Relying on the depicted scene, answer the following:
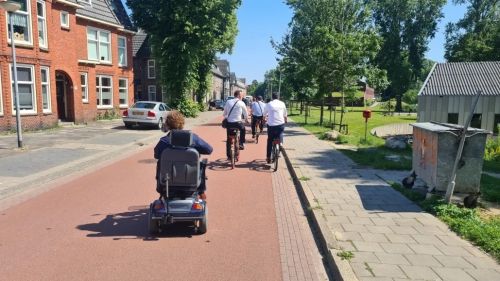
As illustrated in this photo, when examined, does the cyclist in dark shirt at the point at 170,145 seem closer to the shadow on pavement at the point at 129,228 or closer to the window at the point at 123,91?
the shadow on pavement at the point at 129,228

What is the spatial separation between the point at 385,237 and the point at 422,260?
2.45ft

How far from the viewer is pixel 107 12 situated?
2786 cm

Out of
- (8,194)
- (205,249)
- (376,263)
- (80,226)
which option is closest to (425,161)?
(376,263)

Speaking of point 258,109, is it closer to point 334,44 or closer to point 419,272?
point 334,44

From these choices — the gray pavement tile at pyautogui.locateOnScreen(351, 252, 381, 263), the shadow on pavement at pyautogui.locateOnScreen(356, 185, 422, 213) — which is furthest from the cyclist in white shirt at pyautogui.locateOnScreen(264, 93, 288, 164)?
the gray pavement tile at pyautogui.locateOnScreen(351, 252, 381, 263)

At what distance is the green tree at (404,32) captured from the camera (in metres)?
58.1

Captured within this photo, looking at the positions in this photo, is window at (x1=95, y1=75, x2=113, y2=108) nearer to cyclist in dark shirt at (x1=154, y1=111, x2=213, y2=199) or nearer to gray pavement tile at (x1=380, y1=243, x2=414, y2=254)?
cyclist in dark shirt at (x1=154, y1=111, x2=213, y2=199)

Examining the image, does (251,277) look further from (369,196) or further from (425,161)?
(425,161)

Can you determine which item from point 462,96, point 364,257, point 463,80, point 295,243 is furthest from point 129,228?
point 463,80

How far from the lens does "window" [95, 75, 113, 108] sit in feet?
89.6

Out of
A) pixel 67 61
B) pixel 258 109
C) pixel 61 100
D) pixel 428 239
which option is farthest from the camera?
pixel 61 100

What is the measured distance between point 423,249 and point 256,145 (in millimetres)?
11115

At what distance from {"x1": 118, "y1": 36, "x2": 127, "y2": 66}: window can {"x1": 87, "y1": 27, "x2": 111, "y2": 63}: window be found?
1.69m

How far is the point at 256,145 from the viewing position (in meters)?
15.7
